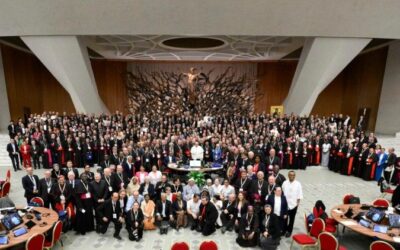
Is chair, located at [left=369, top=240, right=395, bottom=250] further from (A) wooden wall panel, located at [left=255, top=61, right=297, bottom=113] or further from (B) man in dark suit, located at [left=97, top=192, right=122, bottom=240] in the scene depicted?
(A) wooden wall panel, located at [left=255, top=61, right=297, bottom=113]

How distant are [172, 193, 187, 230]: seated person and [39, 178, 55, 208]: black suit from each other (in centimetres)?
302

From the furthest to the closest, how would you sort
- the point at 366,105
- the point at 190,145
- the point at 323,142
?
the point at 366,105 < the point at 323,142 < the point at 190,145

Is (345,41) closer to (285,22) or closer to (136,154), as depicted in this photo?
(285,22)

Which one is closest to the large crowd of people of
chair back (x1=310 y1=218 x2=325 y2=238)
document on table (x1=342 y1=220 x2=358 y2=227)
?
chair back (x1=310 y1=218 x2=325 y2=238)

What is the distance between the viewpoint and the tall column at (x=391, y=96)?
18.3 meters

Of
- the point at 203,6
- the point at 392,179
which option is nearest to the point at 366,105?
the point at 392,179

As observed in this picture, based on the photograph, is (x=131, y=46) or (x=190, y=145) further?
(x=131, y=46)

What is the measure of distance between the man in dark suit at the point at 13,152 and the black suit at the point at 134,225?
790 centimetres

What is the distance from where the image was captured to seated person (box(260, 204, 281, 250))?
230 inches

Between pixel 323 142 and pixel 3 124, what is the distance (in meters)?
19.7

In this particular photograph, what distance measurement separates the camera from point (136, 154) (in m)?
10.3

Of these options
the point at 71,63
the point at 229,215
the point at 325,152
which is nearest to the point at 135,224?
the point at 229,215

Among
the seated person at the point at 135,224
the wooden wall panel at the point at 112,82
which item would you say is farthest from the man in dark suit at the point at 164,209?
the wooden wall panel at the point at 112,82

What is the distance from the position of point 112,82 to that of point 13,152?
1630cm
